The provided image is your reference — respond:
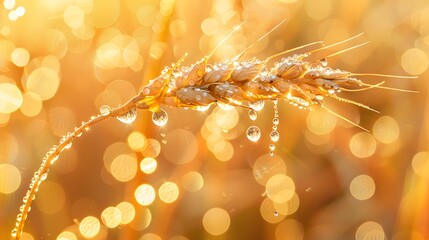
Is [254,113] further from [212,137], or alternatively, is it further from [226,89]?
[212,137]

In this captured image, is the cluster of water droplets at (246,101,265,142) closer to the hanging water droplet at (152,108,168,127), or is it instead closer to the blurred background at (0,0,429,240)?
the hanging water droplet at (152,108,168,127)

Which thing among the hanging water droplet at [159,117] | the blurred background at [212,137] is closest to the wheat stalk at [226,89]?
the hanging water droplet at [159,117]

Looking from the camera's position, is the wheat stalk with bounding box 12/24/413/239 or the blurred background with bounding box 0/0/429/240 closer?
the wheat stalk with bounding box 12/24/413/239

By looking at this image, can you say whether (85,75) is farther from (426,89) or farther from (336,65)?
(426,89)

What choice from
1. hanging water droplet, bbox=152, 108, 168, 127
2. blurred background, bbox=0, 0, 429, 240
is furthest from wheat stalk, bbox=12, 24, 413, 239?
blurred background, bbox=0, 0, 429, 240

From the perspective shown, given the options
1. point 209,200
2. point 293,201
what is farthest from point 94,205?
point 293,201

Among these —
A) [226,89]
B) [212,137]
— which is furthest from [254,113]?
[212,137]

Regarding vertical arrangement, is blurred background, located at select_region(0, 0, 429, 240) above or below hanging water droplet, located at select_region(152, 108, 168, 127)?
above

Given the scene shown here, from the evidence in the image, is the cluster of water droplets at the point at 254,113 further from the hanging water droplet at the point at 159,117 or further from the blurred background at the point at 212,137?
the blurred background at the point at 212,137
